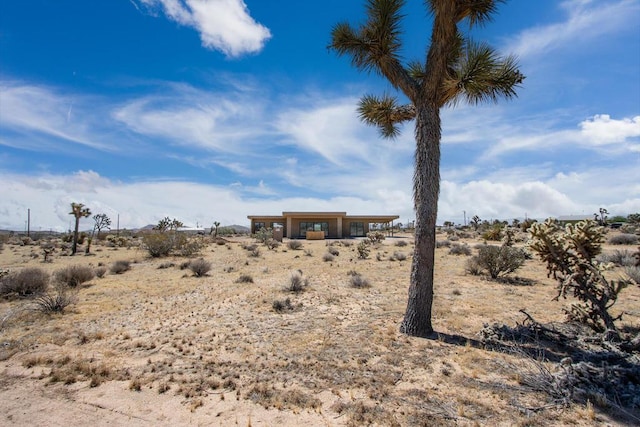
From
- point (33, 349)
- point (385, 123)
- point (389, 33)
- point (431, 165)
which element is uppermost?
point (389, 33)

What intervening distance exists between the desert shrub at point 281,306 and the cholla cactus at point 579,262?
19.4 feet

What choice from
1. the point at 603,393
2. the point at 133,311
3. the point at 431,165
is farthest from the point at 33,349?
the point at 603,393

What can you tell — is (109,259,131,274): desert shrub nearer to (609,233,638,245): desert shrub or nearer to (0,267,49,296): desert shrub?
(0,267,49,296): desert shrub

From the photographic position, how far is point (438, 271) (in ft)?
48.0

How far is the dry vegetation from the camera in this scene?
3.86m

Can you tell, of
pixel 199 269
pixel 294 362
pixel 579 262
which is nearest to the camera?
pixel 294 362

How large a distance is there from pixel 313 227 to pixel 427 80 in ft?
122

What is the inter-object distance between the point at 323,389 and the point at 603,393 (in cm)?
350

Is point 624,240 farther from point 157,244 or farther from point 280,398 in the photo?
point 157,244

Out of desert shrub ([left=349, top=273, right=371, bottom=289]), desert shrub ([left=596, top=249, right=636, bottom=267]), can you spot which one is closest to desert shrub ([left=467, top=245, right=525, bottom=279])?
desert shrub ([left=596, top=249, right=636, bottom=267])

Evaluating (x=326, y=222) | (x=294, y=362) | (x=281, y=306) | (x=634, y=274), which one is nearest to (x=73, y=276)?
(x=281, y=306)

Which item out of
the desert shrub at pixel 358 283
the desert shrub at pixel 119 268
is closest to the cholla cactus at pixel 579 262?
the desert shrub at pixel 358 283

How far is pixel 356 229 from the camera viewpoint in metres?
45.1

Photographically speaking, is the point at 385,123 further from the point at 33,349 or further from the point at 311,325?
the point at 33,349
